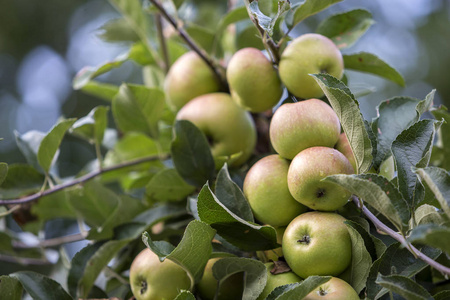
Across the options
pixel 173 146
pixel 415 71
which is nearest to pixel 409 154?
pixel 173 146

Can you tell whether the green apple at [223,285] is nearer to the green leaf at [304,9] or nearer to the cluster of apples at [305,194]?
the cluster of apples at [305,194]

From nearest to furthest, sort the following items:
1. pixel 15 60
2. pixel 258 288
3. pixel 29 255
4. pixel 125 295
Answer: pixel 258 288, pixel 125 295, pixel 29 255, pixel 15 60

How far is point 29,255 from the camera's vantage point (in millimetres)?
911

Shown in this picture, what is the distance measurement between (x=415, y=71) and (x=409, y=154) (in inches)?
90.6

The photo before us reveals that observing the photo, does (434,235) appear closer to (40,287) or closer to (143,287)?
(143,287)

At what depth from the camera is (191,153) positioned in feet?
2.32

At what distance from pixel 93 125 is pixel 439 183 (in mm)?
605

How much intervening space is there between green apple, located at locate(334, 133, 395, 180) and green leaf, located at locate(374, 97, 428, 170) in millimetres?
14

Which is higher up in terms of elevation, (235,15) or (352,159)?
(235,15)

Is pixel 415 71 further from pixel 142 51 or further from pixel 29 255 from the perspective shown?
pixel 29 255

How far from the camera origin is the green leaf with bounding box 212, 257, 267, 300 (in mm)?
523

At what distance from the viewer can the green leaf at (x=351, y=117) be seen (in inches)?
19.9

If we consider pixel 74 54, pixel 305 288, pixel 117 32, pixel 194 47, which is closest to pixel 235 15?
pixel 194 47

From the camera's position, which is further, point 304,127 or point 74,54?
point 74,54
